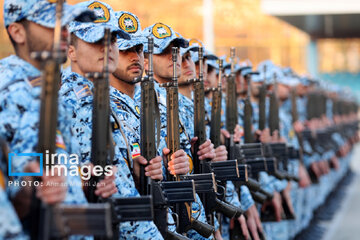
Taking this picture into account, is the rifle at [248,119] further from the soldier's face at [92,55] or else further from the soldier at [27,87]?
the soldier at [27,87]

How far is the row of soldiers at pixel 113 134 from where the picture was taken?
2699 millimetres

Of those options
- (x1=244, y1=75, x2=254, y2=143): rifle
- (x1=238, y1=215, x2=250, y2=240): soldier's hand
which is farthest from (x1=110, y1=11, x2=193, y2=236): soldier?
(x1=244, y1=75, x2=254, y2=143): rifle

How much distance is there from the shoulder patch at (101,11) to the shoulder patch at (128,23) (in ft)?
0.53

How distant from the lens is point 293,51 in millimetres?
24625

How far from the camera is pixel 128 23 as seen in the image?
181 inches

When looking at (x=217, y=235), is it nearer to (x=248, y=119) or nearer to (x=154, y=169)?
(x=154, y=169)

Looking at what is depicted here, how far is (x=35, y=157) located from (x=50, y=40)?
0.48 meters

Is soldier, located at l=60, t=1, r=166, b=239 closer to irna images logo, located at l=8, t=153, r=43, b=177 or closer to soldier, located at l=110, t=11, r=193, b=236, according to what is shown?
soldier, located at l=110, t=11, r=193, b=236

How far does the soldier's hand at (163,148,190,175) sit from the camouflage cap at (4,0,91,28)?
159 centimetres

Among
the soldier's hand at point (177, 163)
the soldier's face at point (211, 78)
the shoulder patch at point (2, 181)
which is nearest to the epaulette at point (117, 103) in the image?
the soldier's hand at point (177, 163)

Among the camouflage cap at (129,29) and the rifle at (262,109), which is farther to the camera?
the rifle at (262,109)

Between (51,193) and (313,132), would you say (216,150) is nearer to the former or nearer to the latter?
(51,193)

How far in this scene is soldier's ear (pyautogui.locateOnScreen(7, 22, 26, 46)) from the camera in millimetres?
2988

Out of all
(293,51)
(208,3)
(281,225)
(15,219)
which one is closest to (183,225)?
(15,219)
